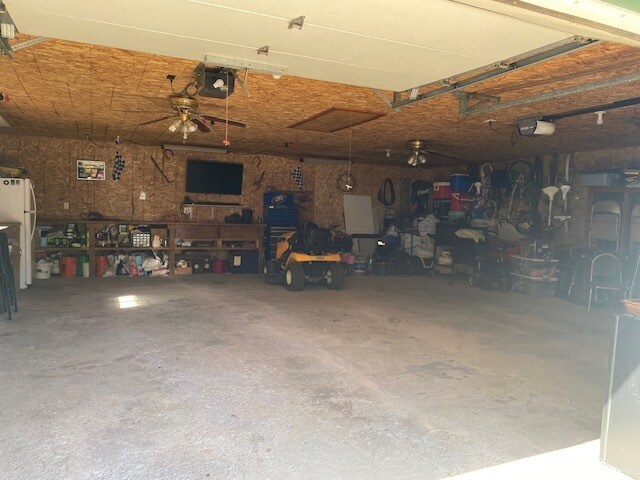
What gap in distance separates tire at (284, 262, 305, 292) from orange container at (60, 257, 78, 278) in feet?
13.0

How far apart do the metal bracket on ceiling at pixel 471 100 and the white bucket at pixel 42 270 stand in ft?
23.5

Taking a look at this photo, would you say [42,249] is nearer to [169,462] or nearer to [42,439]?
[42,439]

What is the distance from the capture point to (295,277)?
23.2 ft

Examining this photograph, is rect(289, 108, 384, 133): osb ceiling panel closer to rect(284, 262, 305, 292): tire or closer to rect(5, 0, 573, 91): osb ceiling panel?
rect(5, 0, 573, 91): osb ceiling panel

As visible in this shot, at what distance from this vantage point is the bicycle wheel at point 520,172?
8461mm

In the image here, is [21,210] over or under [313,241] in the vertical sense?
over

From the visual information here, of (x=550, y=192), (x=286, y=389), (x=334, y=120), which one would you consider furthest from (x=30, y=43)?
(x=550, y=192)

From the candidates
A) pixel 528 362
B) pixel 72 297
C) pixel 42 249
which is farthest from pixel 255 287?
pixel 528 362

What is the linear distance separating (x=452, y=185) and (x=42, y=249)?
26.4ft

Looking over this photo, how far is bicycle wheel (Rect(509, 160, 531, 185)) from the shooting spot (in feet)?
27.8

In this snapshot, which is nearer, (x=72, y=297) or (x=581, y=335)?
(x=581, y=335)

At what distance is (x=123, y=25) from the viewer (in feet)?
7.82

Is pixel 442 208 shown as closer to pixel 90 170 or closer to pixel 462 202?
pixel 462 202

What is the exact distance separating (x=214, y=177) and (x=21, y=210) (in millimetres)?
3499
